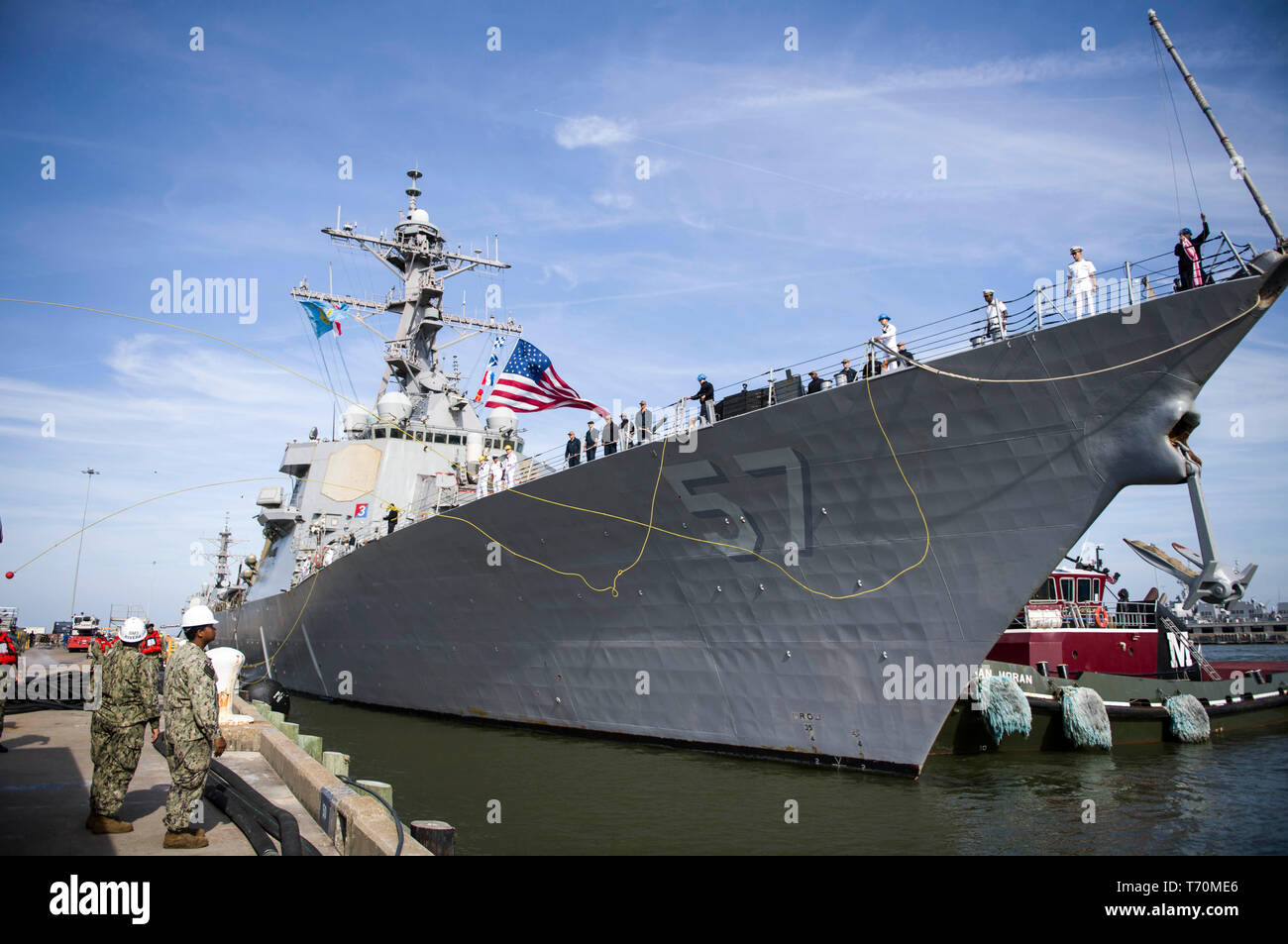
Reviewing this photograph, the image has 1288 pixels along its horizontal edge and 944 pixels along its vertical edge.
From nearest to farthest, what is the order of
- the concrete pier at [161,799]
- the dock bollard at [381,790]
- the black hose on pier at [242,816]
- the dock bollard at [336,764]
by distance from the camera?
the black hose on pier at [242,816] → the concrete pier at [161,799] → the dock bollard at [381,790] → the dock bollard at [336,764]

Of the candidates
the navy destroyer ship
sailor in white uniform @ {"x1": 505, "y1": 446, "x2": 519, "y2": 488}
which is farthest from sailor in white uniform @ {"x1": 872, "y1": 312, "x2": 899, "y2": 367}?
sailor in white uniform @ {"x1": 505, "y1": 446, "x2": 519, "y2": 488}

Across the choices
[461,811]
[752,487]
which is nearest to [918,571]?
[752,487]

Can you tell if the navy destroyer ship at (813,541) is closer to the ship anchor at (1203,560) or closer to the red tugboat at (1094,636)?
the ship anchor at (1203,560)

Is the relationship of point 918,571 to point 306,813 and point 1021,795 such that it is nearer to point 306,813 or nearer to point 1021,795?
point 1021,795

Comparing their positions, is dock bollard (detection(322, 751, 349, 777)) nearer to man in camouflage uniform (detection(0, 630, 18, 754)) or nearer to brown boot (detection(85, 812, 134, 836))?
brown boot (detection(85, 812, 134, 836))

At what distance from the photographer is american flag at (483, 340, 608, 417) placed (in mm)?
13508

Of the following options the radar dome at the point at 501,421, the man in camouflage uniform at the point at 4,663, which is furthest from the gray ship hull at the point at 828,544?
the radar dome at the point at 501,421

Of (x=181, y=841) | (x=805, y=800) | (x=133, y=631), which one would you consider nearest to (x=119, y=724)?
(x=133, y=631)

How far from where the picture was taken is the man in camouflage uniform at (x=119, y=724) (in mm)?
4988

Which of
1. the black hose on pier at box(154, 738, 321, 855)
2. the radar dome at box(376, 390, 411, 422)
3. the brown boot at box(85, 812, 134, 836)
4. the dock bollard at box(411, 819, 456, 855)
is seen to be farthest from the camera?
the radar dome at box(376, 390, 411, 422)

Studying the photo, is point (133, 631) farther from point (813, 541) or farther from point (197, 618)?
point (813, 541)

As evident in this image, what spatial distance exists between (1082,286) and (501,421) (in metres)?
16.8

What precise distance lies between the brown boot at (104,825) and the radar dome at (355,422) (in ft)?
58.9

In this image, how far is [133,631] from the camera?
→ 5.17 metres
